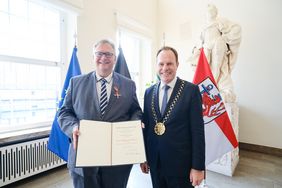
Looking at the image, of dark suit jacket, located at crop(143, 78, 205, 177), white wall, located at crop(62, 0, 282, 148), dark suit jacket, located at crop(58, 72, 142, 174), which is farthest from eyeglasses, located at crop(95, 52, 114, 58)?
white wall, located at crop(62, 0, 282, 148)

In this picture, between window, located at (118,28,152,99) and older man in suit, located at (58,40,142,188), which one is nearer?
older man in suit, located at (58,40,142,188)

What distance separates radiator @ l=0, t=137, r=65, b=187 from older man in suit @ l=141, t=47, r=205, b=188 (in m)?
1.78

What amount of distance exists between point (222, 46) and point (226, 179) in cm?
185

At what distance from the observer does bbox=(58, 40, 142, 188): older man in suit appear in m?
1.02

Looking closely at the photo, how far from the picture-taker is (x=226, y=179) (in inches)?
92.9

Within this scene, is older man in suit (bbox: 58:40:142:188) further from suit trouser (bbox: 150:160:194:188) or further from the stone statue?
the stone statue

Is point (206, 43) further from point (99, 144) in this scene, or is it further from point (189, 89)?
point (99, 144)

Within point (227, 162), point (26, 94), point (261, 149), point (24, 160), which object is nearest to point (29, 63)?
point (26, 94)

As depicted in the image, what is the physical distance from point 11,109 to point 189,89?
2.28 meters

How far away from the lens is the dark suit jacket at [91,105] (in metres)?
1.04

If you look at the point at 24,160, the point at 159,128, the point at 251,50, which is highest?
the point at 251,50

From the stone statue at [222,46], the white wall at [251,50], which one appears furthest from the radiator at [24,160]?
the stone statue at [222,46]

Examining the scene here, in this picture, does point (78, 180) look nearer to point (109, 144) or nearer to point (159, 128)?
point (109, 144)

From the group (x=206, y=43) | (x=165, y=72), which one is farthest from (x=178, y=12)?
(x=165, y=72)
